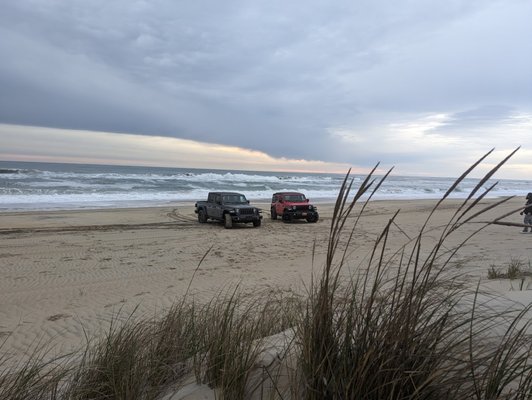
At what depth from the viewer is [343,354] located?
205cm

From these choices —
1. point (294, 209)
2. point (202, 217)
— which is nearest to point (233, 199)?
point (202, 217)

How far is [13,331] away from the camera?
574cm

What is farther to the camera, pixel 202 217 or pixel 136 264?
pixel 202 217

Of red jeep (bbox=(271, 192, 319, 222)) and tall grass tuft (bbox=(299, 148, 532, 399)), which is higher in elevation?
tall grass tuft (bbox=(299, 148, 532, 399))

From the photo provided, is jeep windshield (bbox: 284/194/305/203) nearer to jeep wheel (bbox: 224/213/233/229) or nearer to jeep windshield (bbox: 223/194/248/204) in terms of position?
jeep windshield (bbox: 223/194/248/204)

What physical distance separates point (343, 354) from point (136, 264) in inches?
360

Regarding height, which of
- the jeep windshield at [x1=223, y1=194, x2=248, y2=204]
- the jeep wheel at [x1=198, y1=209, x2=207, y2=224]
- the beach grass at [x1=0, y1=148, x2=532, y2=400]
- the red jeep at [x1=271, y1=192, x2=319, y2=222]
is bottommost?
the jeep wheel at [x1=198, y1=209, x2=207, y2=224]

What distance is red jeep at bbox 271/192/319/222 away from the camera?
20.7 metres

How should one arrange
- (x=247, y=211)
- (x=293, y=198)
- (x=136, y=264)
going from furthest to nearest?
(x=293, y=198) < (x=247, y=211) < (x=136, y=264)

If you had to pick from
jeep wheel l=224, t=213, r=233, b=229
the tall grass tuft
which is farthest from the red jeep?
the tall grass tuft

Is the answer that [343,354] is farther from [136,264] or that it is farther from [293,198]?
[293,198]

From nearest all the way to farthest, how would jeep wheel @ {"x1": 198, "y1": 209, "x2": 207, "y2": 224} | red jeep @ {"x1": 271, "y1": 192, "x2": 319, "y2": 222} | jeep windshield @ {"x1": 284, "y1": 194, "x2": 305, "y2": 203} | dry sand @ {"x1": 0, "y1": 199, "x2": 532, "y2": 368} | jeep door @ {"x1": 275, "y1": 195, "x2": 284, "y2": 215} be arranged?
dry sand @ {"x1": 0, "y1": 199, "x2": 532, "y2": 368} < jeep wheel @ {"x1": 198, "y1": 209, "x2": 207, "y2": 224} < red jeep @ {"x1": 271, "y1": 192, "x2": 319, "y2": 222} < jeep door @ {"x1": 275, "y1": 195, "x2": 284, "y2": 215} < jeep windshield @ {"x1": 284, "y1": 194, "x2": 305, "y2": 203}

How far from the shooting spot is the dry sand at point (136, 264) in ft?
20.4

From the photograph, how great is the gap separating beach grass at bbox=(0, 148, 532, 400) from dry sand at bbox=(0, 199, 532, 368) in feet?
2.26
